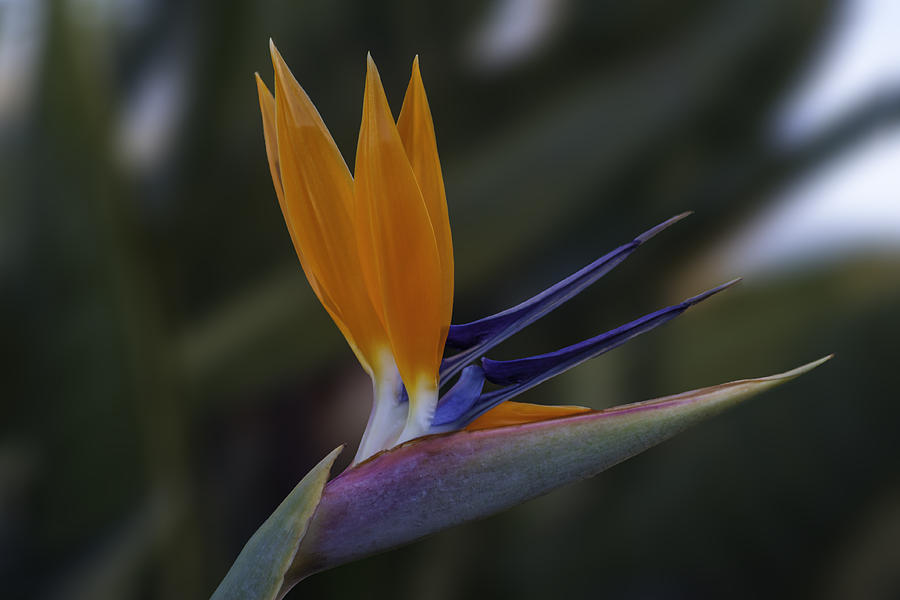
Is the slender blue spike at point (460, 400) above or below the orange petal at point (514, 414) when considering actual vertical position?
above

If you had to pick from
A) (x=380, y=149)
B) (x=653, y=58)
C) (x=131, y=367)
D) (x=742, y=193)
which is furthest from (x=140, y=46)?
(x=380, y=149)

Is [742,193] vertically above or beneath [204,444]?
beneath

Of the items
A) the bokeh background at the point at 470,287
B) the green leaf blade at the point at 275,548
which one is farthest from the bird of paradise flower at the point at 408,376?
the bokeh background at the point at 470,287

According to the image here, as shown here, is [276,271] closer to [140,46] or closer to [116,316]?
[116,316]

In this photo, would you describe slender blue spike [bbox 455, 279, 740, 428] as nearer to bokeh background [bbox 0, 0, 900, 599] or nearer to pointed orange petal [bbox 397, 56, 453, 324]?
pointed orange petal [bbox 397, 56, 453, 324]

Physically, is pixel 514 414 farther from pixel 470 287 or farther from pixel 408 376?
pixel 470 287

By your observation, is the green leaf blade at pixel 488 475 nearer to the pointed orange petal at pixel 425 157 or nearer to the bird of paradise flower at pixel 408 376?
the bird of paradise flower at pixel 408 376
